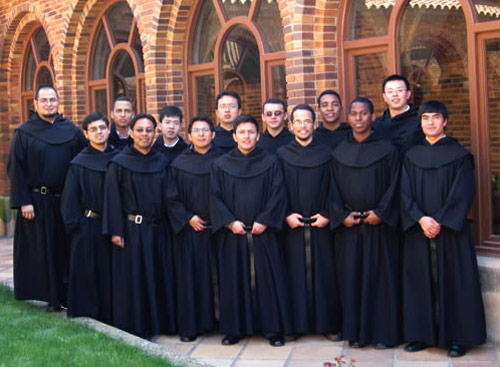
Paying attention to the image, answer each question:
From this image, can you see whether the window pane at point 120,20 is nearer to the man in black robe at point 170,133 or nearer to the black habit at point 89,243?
the man in black robe at point 170,133

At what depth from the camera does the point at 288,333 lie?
628 centimetres

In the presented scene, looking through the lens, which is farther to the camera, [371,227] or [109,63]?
[109,63]

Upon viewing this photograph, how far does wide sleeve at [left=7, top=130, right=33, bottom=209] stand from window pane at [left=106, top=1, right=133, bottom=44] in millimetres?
3858

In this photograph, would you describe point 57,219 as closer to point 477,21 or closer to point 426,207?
point 426,207

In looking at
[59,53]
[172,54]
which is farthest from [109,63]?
[172,54]

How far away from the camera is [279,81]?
8.44m

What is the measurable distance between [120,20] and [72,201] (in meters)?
4.99

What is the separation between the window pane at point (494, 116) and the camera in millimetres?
6340

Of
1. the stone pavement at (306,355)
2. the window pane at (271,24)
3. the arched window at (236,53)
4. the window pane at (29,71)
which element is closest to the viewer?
the stone pavement at (306,355)

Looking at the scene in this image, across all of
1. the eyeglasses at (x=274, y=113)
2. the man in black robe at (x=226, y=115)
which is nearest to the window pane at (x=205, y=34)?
the man in black robe at (x=226, y=115)

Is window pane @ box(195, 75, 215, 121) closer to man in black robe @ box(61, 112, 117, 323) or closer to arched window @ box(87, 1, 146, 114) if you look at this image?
arched window @ box(87, 1, 146, 114)

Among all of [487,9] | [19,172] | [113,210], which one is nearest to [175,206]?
[113,210]

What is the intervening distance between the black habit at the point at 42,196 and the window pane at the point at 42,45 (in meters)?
6.01

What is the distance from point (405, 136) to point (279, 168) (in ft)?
3.37
